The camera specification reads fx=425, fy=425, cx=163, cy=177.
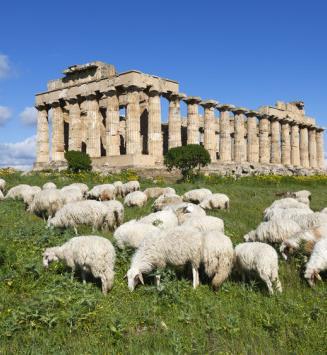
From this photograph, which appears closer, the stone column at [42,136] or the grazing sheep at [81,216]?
the grazing sheep at [81,216]

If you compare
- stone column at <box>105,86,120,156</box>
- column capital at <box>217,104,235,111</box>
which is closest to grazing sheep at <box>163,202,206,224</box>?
stone column at <box>105,86,120,156</box>

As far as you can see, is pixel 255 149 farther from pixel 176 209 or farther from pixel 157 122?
pixel 176 209

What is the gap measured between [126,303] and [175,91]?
34.6 meters

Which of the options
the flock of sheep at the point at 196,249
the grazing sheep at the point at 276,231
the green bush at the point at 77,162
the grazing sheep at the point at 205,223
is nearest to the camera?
the flock of sheep at the point at 196,249

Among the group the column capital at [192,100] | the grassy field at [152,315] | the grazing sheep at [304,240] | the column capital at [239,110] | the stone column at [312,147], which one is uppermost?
the column capital at [192,100]

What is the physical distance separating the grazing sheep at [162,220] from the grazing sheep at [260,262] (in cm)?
271

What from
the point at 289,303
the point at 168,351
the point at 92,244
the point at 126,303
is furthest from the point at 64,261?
the point at 289,303

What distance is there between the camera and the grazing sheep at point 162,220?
10.4 metres

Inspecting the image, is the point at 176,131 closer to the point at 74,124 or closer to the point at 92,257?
the point at 74,124

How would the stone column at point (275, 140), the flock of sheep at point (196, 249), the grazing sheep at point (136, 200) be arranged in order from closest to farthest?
the flock of sheep at point (196, 249), the grazing sheep at point (136, 200), the stone column at point (275, 140)

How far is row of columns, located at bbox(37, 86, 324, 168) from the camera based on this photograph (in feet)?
125

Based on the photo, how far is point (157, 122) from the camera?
3862 centimetres

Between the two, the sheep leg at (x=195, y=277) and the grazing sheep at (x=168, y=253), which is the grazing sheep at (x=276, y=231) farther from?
the sheep leg at (x=195, y=277)

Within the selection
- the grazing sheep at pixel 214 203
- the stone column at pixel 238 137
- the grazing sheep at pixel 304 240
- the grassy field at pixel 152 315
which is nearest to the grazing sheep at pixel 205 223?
the grazing sheep at pixel 304 240
